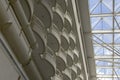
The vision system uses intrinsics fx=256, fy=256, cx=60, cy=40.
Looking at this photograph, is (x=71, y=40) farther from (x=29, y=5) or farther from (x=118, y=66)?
(x=118, y=66)

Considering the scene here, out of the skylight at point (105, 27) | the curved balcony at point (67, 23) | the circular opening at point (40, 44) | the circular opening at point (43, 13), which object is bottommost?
the skylight at point (105, 27)

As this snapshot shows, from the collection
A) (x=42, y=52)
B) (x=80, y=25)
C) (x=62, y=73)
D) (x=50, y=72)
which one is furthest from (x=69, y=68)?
(x=42, y=52)

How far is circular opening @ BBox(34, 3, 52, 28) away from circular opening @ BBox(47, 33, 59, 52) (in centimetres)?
93

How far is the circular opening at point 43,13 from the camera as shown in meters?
12.5

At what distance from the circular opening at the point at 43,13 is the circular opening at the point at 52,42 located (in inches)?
36.4

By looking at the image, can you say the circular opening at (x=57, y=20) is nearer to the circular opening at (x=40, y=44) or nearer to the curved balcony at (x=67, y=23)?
the curved balcony at (x=67, y=23)

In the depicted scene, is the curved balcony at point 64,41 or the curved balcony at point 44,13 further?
the curved balcony at point 64,41

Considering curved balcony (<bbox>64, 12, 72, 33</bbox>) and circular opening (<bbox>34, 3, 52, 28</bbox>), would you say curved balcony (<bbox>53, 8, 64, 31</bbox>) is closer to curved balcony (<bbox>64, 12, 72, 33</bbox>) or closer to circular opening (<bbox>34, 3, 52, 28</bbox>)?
circular opening (<bbox>34, 3, 52, 28</bbox>)

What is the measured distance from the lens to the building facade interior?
991 cm

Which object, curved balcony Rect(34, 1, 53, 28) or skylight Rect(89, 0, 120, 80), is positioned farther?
skylight Rect(89, 0, 120, 80)

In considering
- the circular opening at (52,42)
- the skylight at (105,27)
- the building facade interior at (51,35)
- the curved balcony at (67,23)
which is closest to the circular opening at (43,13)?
the building facade interior at (51,35)

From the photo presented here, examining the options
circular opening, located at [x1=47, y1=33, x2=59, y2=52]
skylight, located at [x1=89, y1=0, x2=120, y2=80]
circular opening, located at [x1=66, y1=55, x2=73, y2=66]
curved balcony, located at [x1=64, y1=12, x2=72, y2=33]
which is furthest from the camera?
skylight, located at [x1=89, y1=0, x2=120, y2=80]

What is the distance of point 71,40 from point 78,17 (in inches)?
92.4

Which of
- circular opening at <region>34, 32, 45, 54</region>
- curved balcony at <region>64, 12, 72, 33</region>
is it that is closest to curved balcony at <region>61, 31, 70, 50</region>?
curved balcony at <region>64, 12, 72, 33</region>
